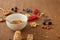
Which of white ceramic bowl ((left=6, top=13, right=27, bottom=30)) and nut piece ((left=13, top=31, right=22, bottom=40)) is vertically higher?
white ceramic bowl ((left=6, top=13, right=27, bottom=30))

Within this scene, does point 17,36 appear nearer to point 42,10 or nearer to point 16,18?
point 16,18

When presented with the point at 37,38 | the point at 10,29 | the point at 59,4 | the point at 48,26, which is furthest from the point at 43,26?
the point at 59,4

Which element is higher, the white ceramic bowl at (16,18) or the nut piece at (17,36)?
the white ceramic bowl at (16,18)

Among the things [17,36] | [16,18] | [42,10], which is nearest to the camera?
[17,36]

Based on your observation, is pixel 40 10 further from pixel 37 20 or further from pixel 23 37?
pixel 23 37

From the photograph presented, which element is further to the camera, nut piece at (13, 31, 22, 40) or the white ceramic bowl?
the white ceramic bowl

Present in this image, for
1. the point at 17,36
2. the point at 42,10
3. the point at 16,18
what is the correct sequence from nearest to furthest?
1. the point at 17,36
2. the point at 16,18
3. the point at 42,10

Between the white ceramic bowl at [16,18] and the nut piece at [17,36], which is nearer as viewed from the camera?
the nut piece at [17,36]

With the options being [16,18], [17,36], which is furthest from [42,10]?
[17,36]
